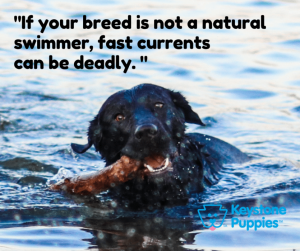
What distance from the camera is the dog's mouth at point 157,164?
4.68 meters

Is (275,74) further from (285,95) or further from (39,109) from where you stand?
(39,109)

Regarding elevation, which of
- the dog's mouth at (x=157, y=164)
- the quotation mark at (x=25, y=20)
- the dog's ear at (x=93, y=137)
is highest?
the quotation mark at (x=25, y=20)

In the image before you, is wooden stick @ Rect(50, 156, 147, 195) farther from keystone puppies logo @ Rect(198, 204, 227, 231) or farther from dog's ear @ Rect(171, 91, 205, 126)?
dog's ear @ Rect(171, 91, 205, 126)

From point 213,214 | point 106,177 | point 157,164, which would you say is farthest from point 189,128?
point 106,177

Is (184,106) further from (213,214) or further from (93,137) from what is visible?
(213,214)

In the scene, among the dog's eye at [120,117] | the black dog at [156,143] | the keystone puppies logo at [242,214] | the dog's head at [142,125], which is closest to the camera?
the keystone puppies logo at [242,214]

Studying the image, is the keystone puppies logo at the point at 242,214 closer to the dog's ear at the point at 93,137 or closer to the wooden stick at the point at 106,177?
the wooden stick at the point at 106,177

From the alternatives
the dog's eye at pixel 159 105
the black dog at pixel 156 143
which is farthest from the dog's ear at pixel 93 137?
the dog's eye at pixel 159 105

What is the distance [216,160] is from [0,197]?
2.44m

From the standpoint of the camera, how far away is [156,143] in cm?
458

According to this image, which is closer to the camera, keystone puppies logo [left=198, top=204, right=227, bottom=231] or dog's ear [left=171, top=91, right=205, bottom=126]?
keystone puppies logo [left=198, top=204, right=227, bottom=231]

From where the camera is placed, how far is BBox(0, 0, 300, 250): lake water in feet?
14.2

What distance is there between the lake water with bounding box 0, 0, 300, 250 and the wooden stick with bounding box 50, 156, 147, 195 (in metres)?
0.23

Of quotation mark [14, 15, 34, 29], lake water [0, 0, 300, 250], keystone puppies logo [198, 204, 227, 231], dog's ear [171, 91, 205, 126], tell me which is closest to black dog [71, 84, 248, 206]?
dog's ear [171, 91, 205, 126]
